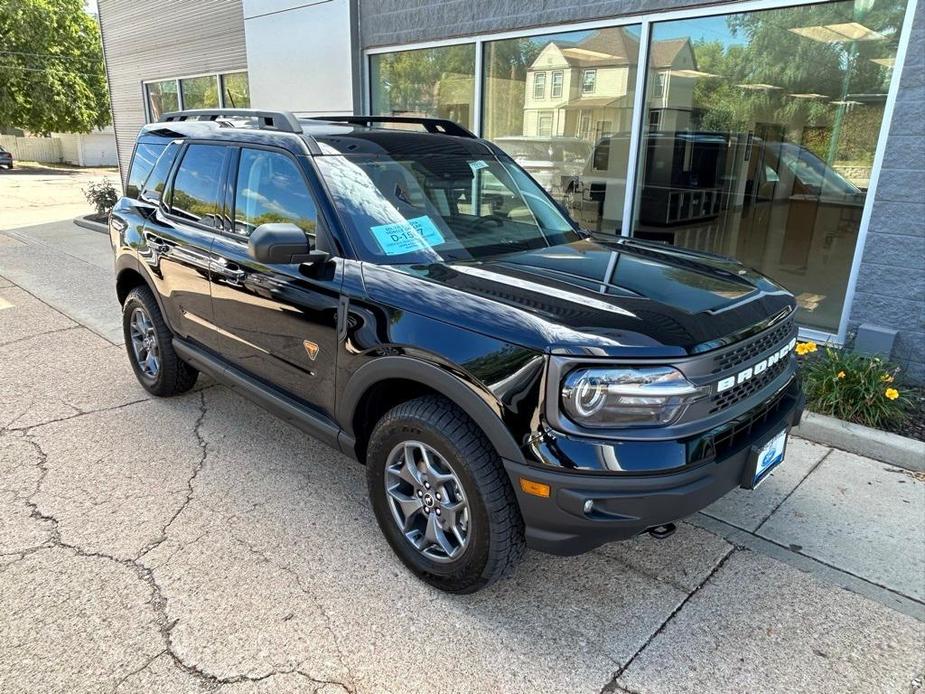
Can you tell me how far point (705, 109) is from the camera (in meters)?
6.40

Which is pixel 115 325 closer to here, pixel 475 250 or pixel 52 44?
pixel 475 250

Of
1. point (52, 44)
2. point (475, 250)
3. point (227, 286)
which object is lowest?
point (227, 286)

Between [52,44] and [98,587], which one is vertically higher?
[52,44]

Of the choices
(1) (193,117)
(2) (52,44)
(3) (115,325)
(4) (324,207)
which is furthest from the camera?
(2) (52,44)

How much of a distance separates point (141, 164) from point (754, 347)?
13.5 ft

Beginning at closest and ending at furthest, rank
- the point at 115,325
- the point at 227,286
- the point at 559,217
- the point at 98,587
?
the point at 98,587 < the point at 227,286 < the point at 559,217 < the point at 115,325

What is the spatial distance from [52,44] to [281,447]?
3955 cm

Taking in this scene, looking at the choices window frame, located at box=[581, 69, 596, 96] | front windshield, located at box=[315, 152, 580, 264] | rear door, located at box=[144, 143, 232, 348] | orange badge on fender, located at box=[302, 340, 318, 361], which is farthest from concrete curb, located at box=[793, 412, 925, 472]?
window frame, located at box=[581, 69, 596, 96]

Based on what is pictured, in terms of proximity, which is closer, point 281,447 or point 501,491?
point 501,491

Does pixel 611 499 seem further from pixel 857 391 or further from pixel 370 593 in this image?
pixel 857 391

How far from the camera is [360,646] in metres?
2.47

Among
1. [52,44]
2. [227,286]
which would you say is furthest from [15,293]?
[52,44]

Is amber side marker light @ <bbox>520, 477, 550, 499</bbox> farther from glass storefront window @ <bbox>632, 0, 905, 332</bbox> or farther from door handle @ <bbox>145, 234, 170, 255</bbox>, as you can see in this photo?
glass storefront window @ <bbox>632, 0, 905, 332</bbox>

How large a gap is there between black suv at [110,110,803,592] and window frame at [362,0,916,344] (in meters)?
2.21
